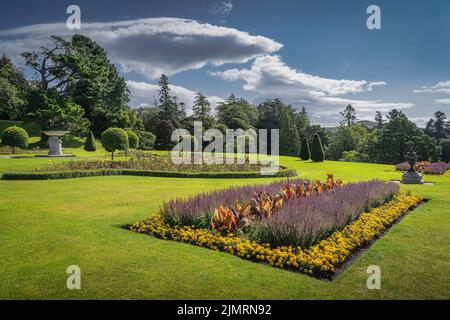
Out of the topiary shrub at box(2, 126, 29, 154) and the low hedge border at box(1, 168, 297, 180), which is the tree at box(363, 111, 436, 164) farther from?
the topiary shrub at box(2, 126, 29, 154)

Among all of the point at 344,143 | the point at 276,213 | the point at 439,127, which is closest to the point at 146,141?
the point at 344,143

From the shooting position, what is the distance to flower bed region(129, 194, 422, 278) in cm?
491

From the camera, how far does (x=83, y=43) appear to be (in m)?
43.5

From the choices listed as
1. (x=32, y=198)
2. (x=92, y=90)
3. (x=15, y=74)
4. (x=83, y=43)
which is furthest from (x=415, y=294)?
(x=15, y=74)

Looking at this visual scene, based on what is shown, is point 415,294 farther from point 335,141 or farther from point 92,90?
point 335,141

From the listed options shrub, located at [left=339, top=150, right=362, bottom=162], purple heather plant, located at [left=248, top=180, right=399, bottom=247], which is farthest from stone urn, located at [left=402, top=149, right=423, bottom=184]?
shrub, located at [left=339, top=150, right=362, bottom=162]

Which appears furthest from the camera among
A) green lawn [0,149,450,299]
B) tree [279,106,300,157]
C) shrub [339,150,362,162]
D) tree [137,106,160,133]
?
tree [279,106,300,157]

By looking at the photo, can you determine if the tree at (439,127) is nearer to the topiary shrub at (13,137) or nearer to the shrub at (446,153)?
the shrub at (446,153)

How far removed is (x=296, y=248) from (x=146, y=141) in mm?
37389

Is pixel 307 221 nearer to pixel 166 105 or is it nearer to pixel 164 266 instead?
pixel 164 266

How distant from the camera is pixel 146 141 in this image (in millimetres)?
41188

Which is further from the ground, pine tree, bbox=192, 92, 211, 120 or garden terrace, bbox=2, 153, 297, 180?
pine tree, bbox=192, 92, 211, 120

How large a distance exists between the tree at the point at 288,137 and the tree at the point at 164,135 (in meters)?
19.3

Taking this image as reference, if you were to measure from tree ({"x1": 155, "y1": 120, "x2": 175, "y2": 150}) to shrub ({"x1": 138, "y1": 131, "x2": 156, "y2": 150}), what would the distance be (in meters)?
0.77
